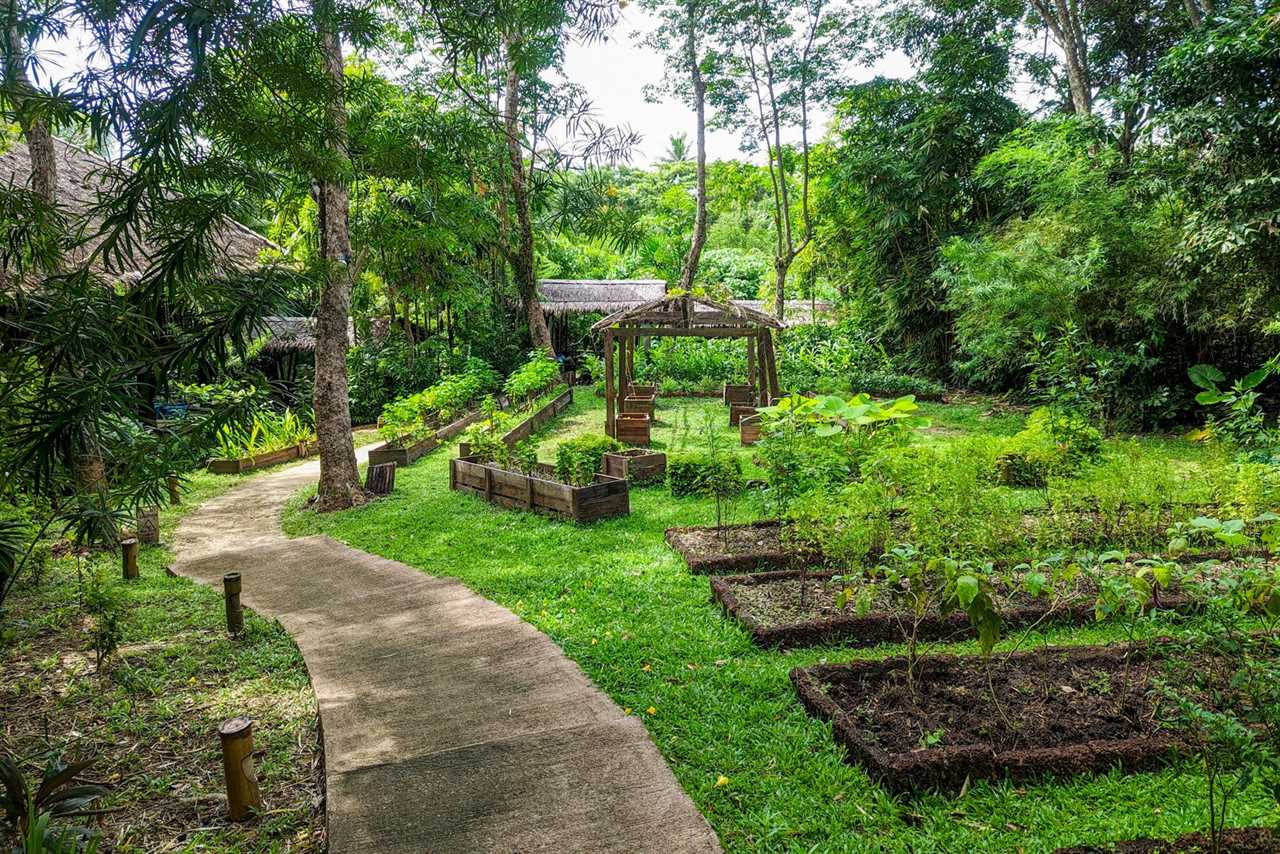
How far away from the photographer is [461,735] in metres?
3.29

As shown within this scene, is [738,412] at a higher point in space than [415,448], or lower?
higher

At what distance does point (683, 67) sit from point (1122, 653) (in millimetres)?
18800

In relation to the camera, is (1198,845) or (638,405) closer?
(1198,845)

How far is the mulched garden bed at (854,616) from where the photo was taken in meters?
4.24

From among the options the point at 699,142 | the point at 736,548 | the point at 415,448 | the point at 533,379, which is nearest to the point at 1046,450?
the point at 736,548

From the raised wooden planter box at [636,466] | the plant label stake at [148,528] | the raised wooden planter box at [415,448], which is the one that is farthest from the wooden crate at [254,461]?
the raised wooden planter box at [636,466]

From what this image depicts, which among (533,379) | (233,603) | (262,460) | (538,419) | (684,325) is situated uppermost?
(684,325)

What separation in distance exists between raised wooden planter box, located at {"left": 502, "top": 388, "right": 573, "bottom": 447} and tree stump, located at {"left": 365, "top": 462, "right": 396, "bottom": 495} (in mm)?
1678

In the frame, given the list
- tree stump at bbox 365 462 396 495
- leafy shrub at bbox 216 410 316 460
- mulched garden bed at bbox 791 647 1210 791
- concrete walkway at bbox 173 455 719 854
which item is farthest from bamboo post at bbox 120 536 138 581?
mulched garden bed at bbox 791 647 1210 791

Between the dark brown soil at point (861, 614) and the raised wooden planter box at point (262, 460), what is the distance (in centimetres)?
893

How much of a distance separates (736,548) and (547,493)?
227 centimetres

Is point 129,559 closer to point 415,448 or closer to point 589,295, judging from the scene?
point 415,448

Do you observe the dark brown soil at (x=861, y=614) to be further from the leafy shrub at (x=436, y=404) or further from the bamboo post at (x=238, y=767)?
the leafy shrub at (x=436, y=404)

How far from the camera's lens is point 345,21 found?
10.8ft
